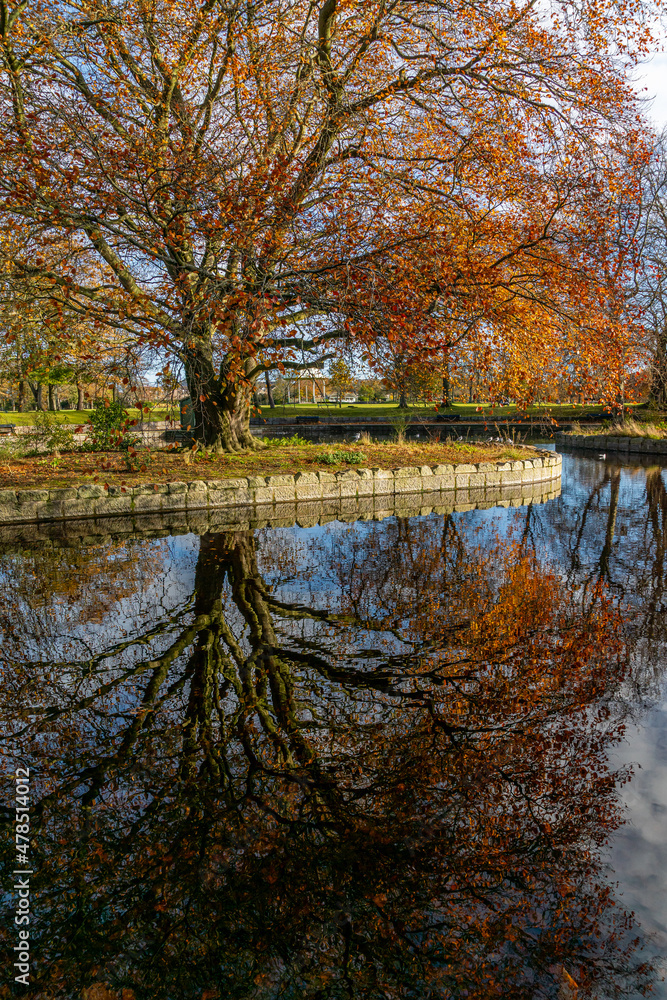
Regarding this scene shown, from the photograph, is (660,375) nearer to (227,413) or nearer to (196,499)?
(227,413)

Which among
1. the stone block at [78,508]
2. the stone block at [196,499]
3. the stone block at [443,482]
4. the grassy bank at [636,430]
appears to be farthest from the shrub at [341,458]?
the grassy bank at [636,430]

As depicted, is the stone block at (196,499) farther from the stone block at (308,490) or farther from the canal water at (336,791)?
the canal water at (336,791)

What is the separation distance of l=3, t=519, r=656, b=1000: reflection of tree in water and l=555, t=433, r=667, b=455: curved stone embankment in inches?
752

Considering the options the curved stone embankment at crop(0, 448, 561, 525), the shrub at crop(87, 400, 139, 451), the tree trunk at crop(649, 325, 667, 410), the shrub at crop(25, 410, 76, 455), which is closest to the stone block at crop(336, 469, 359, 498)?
the curved stone embankment at crop(0, 448, 561, 525)

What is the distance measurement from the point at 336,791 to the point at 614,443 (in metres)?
23.4

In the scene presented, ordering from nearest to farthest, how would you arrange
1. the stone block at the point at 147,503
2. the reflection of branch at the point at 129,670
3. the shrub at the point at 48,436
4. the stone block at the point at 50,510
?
1. the reflection of branch at the point at 129,670
2. the stone block at the point at 50,510
3. the stone block at the point at 147,503
4. the shrub at the point at 48,436

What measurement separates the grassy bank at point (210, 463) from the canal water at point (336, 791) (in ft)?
17.0

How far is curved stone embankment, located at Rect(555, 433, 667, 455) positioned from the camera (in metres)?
21.8

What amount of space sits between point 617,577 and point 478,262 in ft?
23.4

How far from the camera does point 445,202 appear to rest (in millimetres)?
12398

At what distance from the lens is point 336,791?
9.98ft

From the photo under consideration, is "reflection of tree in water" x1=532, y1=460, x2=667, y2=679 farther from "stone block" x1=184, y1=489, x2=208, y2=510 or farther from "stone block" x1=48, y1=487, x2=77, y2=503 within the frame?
"stone block" x1=48, y1=487, x2=77, y2=503

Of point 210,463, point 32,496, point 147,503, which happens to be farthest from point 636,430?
point 32,496

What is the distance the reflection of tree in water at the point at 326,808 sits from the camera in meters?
2.16
